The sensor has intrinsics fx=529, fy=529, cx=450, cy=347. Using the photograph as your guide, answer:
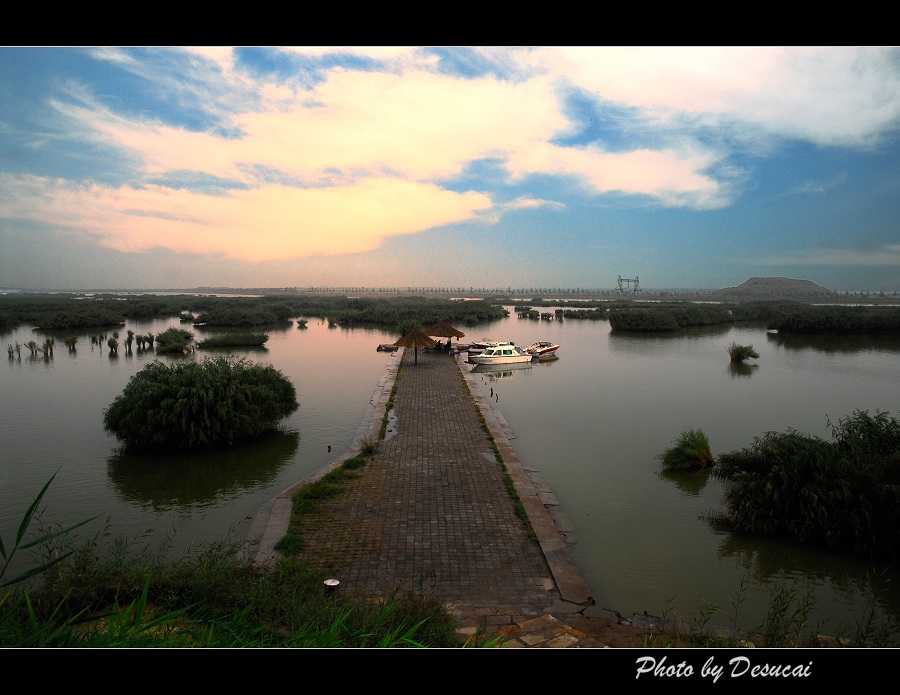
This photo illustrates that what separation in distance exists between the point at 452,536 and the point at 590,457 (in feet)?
16.3

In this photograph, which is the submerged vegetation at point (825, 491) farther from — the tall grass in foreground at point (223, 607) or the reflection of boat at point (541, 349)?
the reflection of boat at point (541, 349)

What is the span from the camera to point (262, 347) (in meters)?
27.8

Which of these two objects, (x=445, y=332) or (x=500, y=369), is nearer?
(x=500, y=369)

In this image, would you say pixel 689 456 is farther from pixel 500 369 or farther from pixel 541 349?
pixel 541 349

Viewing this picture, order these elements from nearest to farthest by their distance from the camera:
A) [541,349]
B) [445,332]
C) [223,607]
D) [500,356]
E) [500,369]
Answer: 1. [223,607]
2. [500,369]
3. [500,356]
4. [445,332]
5. [541,349]

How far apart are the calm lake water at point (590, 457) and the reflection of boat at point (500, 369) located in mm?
190

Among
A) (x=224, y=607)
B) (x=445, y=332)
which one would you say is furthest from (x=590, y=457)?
(x=445, y=332)

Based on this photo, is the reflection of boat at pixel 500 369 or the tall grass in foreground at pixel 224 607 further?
the reflection of boat at pixel 500 369

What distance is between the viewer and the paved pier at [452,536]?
4.87 meters

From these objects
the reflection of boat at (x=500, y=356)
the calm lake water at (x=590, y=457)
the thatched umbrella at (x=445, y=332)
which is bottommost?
the calm lake water at (x=590, y=457)

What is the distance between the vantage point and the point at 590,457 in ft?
34.1

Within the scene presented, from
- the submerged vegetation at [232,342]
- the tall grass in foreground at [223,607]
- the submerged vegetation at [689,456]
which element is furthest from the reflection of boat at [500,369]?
the tall grass in foreground at [223,607]
